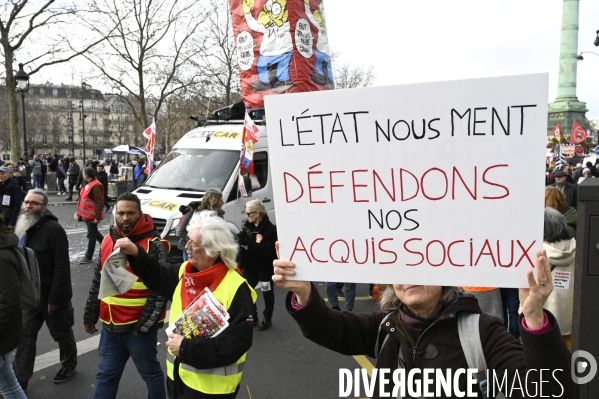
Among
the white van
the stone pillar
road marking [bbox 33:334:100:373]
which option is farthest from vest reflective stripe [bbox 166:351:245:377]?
the stone pillar

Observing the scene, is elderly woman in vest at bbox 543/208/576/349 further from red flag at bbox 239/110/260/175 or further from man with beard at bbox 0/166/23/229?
man with beard at bbox 0/166/23/229

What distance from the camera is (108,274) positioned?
→ 3033 millimetres

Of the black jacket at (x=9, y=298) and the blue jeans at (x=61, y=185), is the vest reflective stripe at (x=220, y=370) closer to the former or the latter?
the black jacket at (x=9, y=298)

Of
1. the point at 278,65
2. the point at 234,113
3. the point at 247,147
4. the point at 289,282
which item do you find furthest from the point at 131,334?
the point at 278,65

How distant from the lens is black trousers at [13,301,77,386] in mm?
3963

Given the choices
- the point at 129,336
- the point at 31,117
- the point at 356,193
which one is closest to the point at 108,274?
the point at 129,336

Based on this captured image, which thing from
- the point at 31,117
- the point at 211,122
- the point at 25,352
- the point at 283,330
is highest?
the point at 31,117

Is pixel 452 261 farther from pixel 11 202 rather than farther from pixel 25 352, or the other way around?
pixel 11 202

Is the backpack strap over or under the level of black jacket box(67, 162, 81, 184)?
under

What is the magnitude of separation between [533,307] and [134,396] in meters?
3.43

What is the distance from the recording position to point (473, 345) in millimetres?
1692

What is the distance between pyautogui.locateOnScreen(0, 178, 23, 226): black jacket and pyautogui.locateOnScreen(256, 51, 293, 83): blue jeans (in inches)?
225

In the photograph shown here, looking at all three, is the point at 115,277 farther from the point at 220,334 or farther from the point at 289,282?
the point at 289,282

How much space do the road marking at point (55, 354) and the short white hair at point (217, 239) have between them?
8.85ft
